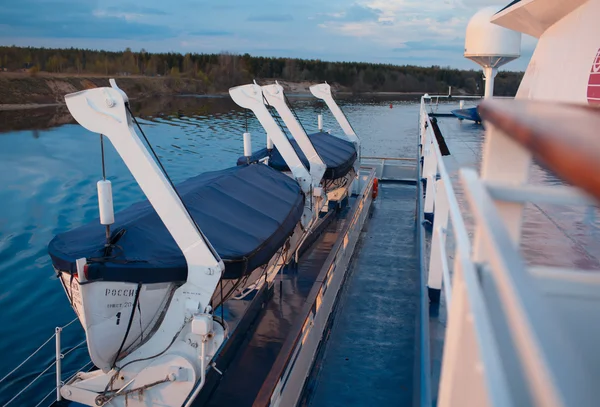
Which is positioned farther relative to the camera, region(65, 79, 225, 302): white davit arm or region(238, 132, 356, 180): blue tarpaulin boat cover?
region(238, 132, 356, 180): blue tarpaulin boat cover

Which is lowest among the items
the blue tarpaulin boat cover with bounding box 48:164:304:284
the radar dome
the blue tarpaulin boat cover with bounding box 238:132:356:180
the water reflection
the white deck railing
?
the water reflection

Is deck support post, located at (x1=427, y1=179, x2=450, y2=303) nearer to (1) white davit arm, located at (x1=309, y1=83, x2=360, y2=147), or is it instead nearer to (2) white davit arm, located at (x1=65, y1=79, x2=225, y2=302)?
(2) white davit arm, located at (x1=65, y1=79, x2=225, y2=302)

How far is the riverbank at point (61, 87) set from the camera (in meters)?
60.2

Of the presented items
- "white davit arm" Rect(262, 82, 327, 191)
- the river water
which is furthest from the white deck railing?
"white davit arm" Rect(262, 82, 327, 191)

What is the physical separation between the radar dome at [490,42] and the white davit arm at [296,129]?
11.6 m

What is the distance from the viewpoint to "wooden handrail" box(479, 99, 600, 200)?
0.61m

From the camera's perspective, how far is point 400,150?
110 feet

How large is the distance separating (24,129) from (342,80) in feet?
224

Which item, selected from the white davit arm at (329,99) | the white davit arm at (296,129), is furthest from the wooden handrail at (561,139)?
the white davit arm at (329,99)

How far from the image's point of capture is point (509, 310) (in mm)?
789

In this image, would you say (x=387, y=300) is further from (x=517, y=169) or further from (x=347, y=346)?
(x=517, y=169)

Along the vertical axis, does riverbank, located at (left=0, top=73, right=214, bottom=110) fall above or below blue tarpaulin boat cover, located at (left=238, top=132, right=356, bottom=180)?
above

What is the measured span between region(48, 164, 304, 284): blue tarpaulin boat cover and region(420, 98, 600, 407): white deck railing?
3.19 metres

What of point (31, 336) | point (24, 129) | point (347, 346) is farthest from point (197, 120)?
point (347, 346)
